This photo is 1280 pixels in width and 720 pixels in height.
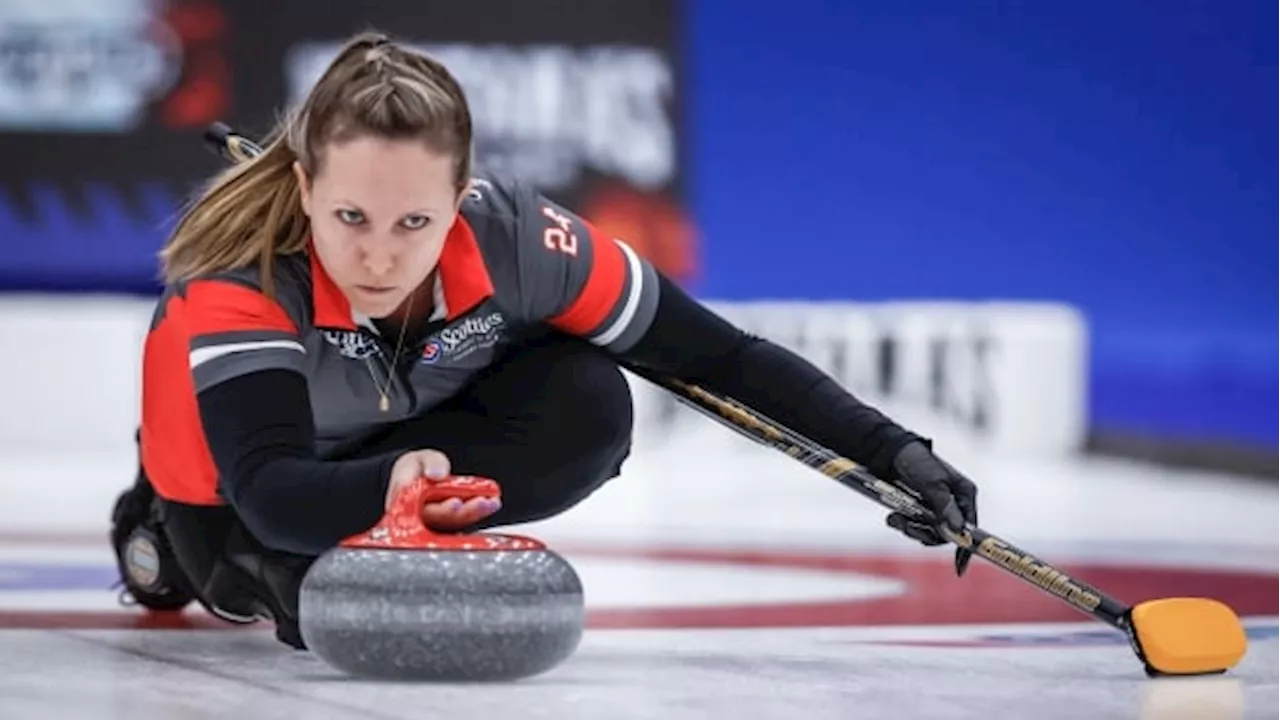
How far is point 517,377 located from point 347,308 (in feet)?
1.15

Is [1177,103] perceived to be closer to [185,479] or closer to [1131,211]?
[1131,211]

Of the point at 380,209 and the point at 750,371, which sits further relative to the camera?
the point at 750,371

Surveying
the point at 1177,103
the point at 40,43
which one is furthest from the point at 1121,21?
the point at 40,43

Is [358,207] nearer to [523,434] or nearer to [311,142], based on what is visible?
[311,142]

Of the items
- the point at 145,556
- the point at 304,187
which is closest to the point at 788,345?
the point at 145,556

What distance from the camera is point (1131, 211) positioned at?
27.6 ft

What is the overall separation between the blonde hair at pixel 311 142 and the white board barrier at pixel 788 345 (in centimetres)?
516

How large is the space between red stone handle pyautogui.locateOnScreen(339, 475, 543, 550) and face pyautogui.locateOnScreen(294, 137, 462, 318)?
0.27m

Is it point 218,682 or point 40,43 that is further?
point 40,43

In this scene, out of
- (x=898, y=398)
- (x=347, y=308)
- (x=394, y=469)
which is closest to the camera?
(x=394, y=469)

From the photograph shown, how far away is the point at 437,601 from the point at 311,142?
49cm

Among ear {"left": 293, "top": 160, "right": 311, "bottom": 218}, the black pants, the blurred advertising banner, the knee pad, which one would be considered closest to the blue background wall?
the blurred advertising banner

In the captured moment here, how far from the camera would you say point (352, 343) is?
258 cm

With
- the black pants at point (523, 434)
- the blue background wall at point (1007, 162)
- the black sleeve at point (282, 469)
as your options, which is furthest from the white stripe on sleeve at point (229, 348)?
the blue background wall at point (1007, 162)
